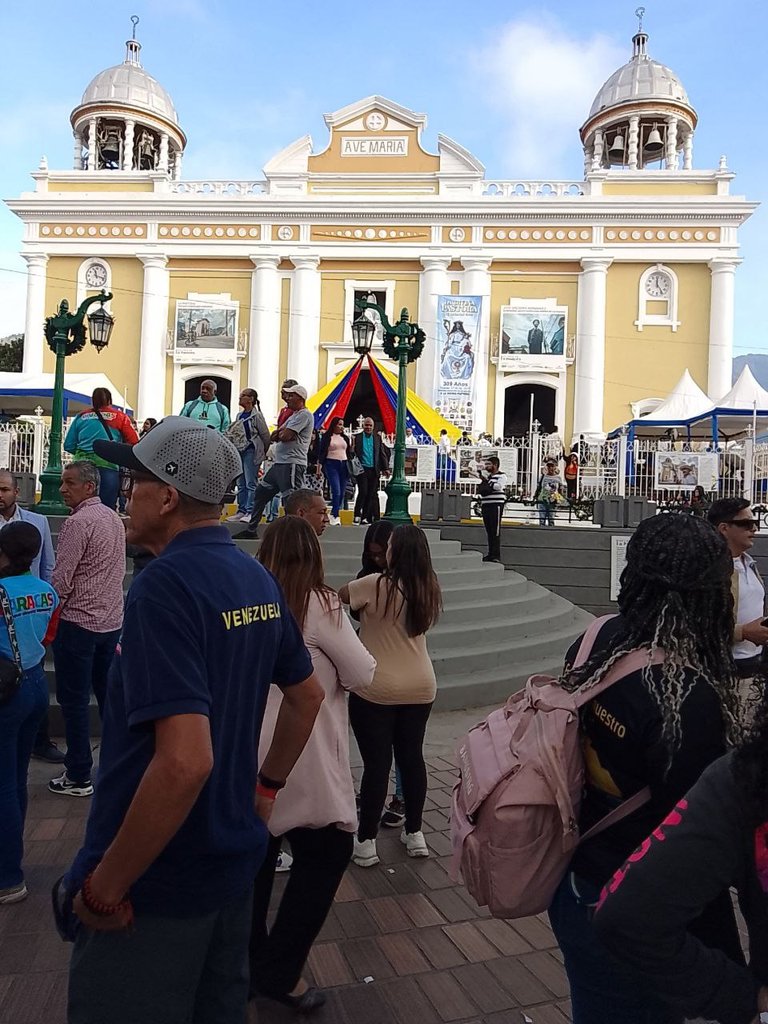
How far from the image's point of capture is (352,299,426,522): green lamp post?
33.7 ft

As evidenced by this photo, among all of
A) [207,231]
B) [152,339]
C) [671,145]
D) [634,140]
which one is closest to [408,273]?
[207,231]

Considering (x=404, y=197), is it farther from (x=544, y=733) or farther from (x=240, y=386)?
(x=544, y=733)

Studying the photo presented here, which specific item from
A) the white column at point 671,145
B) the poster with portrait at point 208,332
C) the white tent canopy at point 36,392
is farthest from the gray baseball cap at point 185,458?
the white column at point 671,145

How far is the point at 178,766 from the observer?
155 centimetres

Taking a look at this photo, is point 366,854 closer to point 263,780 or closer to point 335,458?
point 263,780

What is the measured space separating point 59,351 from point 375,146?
19.1 m

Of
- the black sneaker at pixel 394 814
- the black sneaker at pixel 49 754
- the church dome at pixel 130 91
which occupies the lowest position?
the black sneaker at pixel 394 814

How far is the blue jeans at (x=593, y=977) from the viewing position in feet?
5.72

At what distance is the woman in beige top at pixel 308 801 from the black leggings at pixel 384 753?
820 mm

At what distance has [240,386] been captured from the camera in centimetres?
2631

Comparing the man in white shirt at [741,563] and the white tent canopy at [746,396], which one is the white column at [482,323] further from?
the man in white shirt at [741,563]

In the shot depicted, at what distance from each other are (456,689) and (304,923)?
4.20 metres

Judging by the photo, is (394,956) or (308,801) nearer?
(308,801)

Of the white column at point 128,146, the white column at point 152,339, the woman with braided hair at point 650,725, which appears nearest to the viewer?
the woman with braided hair at point 650,725
